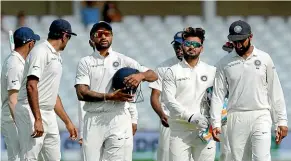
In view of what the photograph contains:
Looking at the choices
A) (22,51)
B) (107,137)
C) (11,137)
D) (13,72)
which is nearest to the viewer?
(107,137)

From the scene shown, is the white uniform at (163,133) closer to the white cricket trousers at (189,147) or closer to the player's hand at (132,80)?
the white cricket trousers at (189,147)

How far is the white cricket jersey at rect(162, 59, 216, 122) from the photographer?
980 centimetres

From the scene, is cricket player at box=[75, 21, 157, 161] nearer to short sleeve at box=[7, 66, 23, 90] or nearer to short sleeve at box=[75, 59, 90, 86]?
short sleeve at box=[75, 59, 90, 86]

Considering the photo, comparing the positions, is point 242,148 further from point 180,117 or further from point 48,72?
point 48,72

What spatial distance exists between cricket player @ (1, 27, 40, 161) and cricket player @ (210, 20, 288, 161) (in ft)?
6.74

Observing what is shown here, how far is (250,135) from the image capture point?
9312 millimetres

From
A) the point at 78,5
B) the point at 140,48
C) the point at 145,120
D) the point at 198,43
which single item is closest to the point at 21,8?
the point at 78,5

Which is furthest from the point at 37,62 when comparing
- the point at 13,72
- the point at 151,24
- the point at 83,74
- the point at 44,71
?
the point at 151,24

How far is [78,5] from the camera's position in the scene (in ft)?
68.7

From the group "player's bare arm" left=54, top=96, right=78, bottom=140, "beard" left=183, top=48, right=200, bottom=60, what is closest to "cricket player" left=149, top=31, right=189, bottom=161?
"beard" left=183, top=48, right=200, bottom=60

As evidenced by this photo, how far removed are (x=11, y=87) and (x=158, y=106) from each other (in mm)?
1906

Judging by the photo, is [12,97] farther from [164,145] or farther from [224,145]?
[224,145]

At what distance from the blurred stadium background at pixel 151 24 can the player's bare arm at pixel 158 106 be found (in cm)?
688

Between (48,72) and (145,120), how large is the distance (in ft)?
27.6
